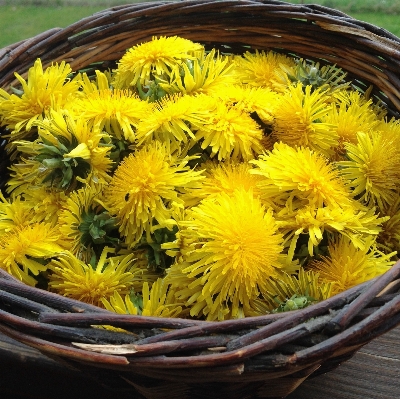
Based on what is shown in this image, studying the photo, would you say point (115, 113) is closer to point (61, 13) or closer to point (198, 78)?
point (198, 78)

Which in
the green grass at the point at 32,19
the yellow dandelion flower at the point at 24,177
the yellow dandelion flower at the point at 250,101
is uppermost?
the green grass at the point at 32,19

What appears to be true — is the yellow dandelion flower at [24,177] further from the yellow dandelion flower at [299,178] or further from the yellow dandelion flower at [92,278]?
the yellow dandelion flower at [299,178]

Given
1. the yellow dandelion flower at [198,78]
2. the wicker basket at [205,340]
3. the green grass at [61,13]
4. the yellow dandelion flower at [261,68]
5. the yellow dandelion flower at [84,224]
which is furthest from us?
the green grass at [61,13]

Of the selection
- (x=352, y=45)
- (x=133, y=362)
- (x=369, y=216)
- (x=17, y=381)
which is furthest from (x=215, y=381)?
(x=352, y=45)

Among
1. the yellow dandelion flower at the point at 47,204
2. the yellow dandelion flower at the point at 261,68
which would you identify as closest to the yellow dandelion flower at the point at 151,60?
the yellow dandelion flower at the point at 261,68

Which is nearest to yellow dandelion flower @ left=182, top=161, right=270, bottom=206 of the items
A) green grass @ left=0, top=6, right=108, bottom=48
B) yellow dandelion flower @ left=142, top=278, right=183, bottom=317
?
yellow dandelion flower @ left=142, top=278, right=183, bottom=317

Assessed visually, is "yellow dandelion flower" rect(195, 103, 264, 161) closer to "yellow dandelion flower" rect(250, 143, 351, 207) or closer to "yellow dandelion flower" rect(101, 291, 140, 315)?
"yellow dandelion flower" rect(250, 143, 351, 207)

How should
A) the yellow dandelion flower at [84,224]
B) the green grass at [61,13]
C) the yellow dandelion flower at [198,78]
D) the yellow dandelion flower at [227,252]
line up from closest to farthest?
the yellow dandelion flower at [227,252]
the yellow dandelion flower at [84,224]
the yellow dandelion flower at [198,78]
the green grass at [61,13]
